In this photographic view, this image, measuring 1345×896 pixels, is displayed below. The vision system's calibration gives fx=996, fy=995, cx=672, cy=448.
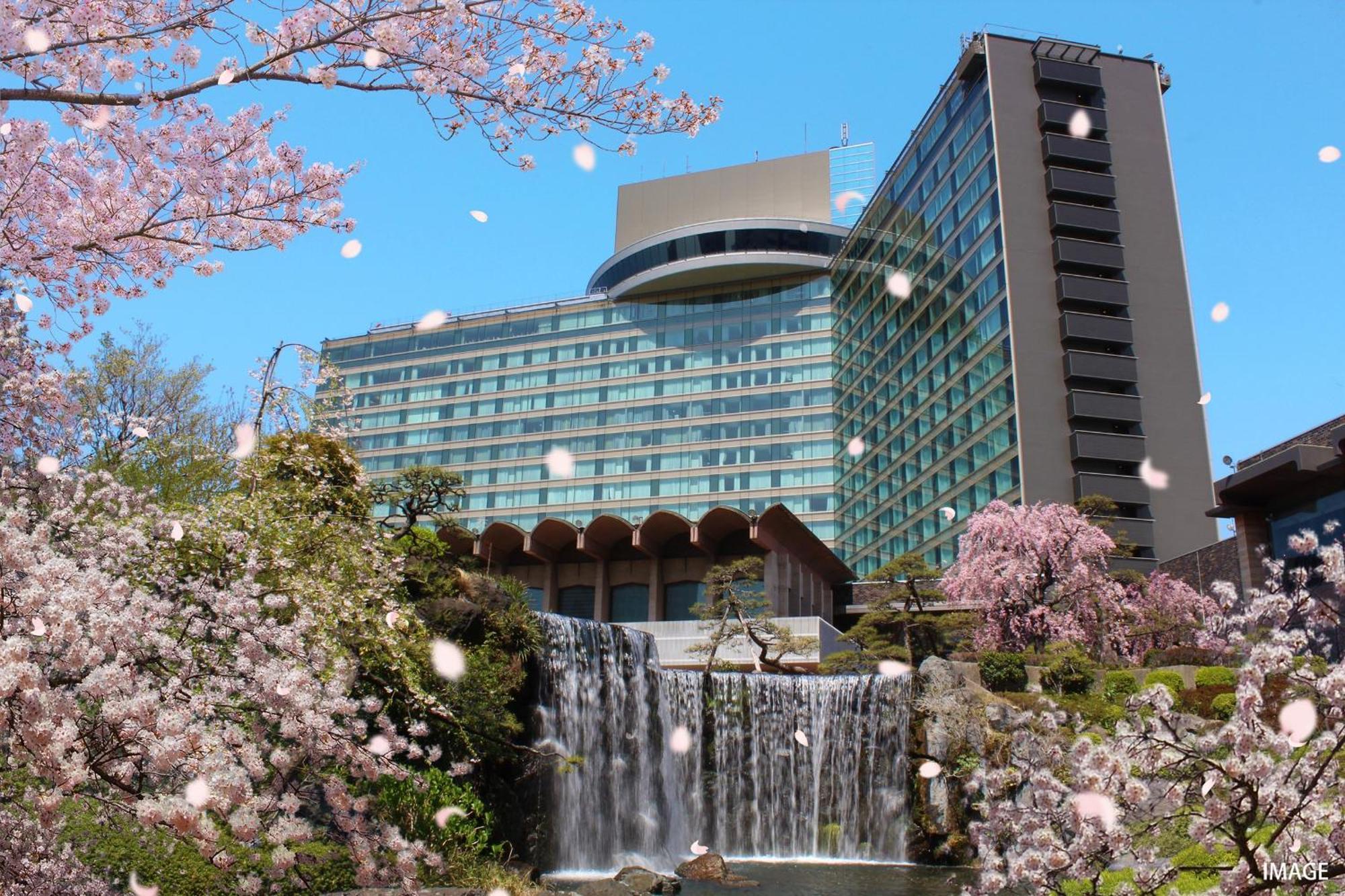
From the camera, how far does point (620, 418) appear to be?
256ft

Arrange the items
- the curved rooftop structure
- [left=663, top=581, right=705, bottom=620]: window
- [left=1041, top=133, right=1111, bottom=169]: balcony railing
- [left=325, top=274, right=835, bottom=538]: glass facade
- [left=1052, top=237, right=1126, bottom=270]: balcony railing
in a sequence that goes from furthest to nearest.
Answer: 1. the curved rooftop structure
2. [left=325, top=274, right=835, bottom=538]: glass facade
3. [left=1041, top=133, right=1111, bottom=169]: balcony railing
4. [left=1052, top=237, right=1126, bottom=270]: balcony railing
5. [left=663, top=581, right=705, bottom=620]: window

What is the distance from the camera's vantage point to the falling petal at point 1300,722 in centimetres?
581

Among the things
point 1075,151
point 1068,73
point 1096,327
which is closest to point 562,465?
point 1096,327

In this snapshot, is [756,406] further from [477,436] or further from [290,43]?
[290,43]

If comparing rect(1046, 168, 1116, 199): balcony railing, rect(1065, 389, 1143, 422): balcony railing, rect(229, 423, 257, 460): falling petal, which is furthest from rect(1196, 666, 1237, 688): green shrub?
rect(1046, 168, 1116, 199): balcony railing

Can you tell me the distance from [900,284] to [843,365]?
10839 millimetres

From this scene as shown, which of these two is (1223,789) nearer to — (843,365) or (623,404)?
(843,365)

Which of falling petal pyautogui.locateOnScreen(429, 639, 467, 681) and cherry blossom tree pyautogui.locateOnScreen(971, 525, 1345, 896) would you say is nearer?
cherry blossom tree pyautogui.locateOnScreen(971, 525, 1345, 896)

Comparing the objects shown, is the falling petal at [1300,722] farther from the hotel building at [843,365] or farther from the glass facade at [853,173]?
the glass facade at [853,173]

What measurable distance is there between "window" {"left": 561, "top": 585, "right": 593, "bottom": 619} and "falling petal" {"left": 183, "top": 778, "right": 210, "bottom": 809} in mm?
42362

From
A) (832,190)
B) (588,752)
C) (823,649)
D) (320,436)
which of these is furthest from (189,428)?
(832,190)

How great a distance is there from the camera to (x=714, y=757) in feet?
78.9

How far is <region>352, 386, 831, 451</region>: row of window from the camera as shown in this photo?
7400cm

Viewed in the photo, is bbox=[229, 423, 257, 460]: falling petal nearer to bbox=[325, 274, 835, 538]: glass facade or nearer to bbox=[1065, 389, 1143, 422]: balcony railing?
bbox=[1065, 389, 1143, 422]: balcony railing
